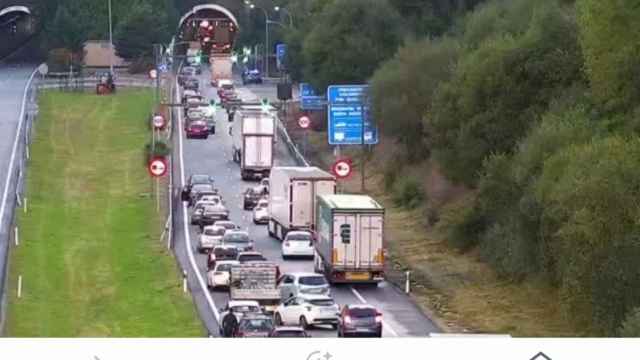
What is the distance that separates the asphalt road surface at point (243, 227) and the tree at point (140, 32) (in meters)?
36.6

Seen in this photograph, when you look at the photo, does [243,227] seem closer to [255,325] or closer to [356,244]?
[356,244]

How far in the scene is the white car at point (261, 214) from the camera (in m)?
66.1

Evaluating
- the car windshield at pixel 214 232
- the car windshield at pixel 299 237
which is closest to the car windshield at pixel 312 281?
the car windshield at pixel 299 237

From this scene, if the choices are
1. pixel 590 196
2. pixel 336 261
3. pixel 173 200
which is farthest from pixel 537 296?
pixel 173 200

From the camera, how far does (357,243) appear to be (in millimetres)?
49906

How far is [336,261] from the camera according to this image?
49969mm

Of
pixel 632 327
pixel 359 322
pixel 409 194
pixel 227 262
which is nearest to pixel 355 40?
pixel 409 194

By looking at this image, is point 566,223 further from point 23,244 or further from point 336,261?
point 23,244

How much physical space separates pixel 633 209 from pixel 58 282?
65.3ft

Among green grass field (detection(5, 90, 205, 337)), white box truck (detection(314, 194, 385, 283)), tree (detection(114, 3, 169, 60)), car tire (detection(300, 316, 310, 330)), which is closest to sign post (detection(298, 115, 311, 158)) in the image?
green grass field (detection(5, 90, 205, 337))

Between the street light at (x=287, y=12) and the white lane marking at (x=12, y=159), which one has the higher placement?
the street light at (x=287, y=12)

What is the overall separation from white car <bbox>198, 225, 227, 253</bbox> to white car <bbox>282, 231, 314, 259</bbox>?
223 centimetres

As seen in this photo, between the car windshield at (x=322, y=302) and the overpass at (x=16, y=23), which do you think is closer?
the car windshield at (x=322, y=302)

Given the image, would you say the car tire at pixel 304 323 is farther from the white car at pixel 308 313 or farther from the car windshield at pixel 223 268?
the car windshield at pixel 223 268
